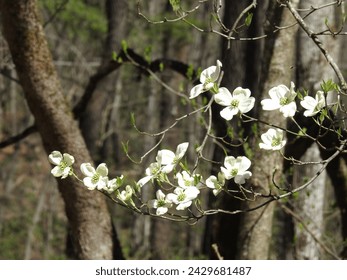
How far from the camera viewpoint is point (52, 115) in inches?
154

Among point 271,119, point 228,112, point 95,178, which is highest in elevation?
point 271,119

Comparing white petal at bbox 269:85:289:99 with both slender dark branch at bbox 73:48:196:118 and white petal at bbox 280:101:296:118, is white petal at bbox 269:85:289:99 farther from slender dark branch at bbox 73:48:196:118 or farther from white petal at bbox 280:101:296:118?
slender dark branch at bbox 73:48:196:118

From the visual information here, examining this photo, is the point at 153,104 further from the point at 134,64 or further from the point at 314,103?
the point at 314,103

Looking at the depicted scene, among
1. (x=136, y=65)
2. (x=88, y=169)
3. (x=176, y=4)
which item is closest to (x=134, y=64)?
(x=136, y=65)

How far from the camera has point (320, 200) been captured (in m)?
5.13

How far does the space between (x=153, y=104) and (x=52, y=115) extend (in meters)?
7.56

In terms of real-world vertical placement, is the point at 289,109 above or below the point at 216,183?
above

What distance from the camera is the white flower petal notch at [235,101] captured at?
218 centimetres

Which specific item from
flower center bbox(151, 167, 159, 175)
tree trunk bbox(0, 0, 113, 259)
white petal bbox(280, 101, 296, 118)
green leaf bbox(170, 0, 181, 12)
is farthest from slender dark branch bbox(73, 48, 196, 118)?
white petal bbox(280, 101, 296, 118)

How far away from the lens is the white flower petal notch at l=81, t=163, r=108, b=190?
230 centimetres
